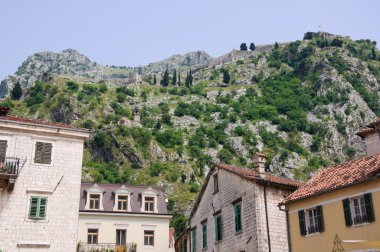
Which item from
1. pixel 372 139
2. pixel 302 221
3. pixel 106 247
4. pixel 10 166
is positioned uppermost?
pixel 372 139

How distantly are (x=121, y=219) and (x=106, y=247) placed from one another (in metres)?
3.06

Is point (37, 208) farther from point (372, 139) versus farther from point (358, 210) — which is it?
point (372, 139)

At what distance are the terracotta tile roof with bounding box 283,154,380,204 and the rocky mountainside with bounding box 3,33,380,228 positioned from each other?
66.2 m

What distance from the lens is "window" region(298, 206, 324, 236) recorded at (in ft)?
75.9

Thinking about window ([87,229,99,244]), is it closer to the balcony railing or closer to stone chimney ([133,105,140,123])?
the balcony railing

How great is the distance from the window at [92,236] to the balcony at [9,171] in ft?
50.4

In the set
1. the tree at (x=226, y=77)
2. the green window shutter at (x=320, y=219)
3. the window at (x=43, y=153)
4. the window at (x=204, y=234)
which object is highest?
the tree at (x=226, y=77)

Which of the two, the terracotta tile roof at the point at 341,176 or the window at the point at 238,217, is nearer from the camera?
the terracotta tile roof at the point at 341,176

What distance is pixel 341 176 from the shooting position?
23938mm

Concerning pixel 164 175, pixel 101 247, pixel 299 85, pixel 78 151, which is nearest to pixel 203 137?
pixel 164 175

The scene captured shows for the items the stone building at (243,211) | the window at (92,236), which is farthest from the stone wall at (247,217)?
the window at (92,236)

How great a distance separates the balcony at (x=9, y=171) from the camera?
80.2 ft

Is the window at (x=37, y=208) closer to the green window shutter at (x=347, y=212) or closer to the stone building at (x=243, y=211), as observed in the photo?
the stone building at (x=243, y=211)

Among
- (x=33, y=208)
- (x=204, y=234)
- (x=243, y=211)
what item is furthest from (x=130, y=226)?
(x=33, y=208)
